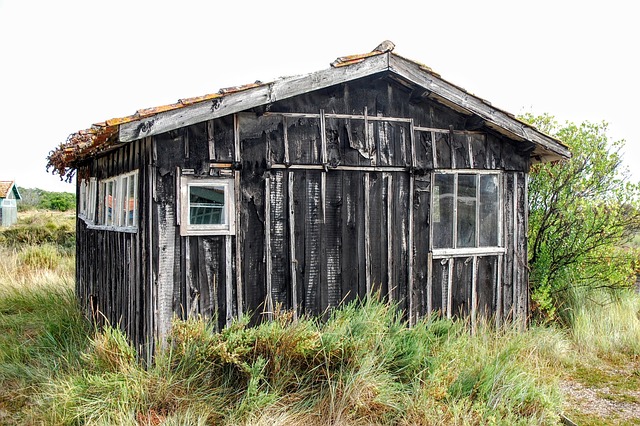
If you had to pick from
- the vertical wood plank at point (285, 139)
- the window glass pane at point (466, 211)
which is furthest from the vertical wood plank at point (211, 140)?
the window glass pane at point (466, 211)

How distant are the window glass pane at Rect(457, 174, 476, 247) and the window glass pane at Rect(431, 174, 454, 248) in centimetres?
15

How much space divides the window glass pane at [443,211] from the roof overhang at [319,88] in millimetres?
990

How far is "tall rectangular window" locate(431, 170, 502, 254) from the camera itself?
755 centimetres

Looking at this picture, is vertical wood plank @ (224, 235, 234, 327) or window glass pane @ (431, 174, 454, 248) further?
window glass pane @ (431, 174, 454, 248)

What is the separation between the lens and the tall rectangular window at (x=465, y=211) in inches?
297

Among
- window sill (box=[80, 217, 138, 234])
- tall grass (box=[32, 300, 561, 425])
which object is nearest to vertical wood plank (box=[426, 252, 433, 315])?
tall grass (box=[32, 300, 561, 425])

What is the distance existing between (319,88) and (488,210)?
317 centimetres

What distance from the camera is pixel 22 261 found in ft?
48.0

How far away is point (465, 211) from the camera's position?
25.3ft

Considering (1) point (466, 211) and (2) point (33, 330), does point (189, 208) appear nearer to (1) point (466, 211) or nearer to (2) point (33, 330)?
(1) point (466, 211)

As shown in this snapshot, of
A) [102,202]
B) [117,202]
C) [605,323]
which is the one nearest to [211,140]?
[117,202]

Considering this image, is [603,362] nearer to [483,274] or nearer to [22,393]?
[483,274]

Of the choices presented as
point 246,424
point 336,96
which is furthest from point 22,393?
point 336,96

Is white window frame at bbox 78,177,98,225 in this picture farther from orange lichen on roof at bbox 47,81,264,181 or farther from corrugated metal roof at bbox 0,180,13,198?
corrugated metal roof at bbox 0,180,13,198
